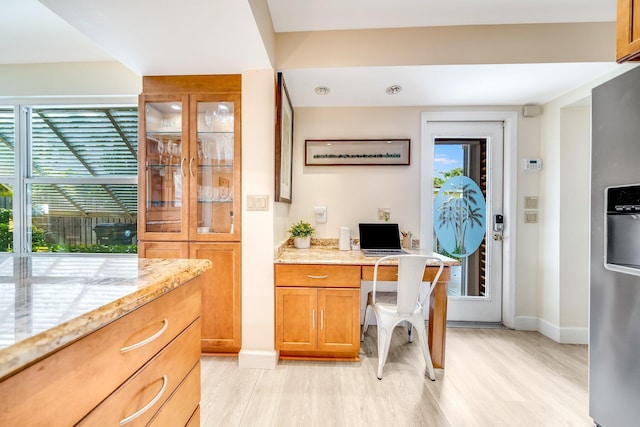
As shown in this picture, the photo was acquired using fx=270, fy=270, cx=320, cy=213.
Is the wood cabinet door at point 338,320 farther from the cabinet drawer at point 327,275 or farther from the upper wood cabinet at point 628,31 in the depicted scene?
the upper wood cabinet at point 628,31

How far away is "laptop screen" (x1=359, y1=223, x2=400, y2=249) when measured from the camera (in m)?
2.56

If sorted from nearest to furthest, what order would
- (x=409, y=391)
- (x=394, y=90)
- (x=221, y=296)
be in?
(x=409, y=391), (x=221, y=296), (x=394, y=90)

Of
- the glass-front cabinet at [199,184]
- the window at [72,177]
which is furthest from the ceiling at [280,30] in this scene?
the window at [72,177]

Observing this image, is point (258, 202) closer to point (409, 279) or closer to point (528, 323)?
point (409, 279)

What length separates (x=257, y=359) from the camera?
2.00 meters

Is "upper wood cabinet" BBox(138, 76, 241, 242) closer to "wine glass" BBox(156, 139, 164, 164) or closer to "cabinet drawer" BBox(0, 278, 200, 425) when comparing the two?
"wine glass" BBox(156, 139, 164, 164)

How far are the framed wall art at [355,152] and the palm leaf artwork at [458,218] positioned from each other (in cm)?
59

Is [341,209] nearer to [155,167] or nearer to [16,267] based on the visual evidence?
[155,167]

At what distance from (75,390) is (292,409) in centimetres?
139

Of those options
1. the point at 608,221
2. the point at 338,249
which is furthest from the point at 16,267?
the point at 608,221

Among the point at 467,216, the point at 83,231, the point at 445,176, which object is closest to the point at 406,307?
the point at 467,216

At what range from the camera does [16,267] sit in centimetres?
88

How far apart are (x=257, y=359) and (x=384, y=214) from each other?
1.72 metres

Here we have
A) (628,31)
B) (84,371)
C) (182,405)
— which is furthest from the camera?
(628,31)
